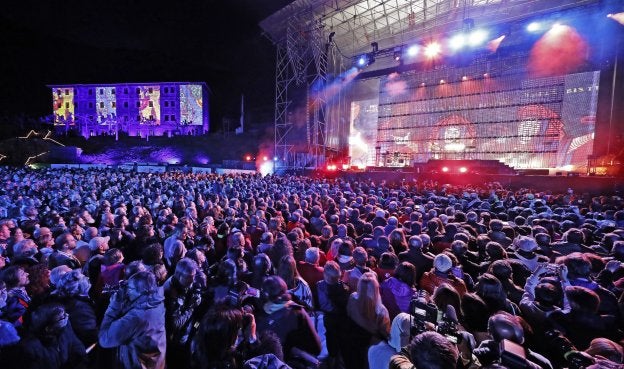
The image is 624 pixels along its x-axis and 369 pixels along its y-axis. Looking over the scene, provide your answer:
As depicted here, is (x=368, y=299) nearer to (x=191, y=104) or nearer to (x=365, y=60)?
(x=365, y=60)

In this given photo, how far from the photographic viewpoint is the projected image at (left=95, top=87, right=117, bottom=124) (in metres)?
58.5

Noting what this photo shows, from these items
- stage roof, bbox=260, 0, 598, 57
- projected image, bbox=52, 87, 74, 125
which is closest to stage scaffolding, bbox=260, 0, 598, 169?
stage roof, bbox=260, 0, 598, 57

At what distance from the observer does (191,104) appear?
2279 inches

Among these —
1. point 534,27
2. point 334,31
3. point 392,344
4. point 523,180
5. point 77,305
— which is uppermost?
point 334,31

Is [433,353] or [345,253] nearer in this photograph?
[433,353]

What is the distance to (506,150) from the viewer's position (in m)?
23.2

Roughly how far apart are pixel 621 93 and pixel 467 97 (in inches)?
351

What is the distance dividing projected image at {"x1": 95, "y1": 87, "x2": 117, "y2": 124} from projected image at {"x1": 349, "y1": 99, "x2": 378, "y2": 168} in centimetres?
4959

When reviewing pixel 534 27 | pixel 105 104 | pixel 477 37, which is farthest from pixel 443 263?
pixel 105 104

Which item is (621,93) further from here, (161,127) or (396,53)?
(161,127)

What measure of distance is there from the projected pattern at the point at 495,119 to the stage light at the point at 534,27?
3.15 m

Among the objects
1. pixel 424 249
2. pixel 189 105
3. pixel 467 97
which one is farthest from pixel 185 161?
pixel 424 249

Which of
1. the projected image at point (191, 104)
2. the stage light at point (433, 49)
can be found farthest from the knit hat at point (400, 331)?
the projected image at point (191, 104)

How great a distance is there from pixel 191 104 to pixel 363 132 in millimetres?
39702
